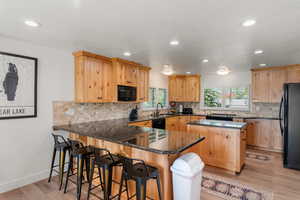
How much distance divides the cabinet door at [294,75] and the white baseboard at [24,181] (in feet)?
20.5

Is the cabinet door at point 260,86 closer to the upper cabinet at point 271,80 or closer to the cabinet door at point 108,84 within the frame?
the upper cabinet at point 271,80

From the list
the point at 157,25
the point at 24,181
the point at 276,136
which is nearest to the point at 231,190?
the point at 157,25

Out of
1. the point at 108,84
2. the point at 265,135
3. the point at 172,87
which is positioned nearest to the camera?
the point at 108,84

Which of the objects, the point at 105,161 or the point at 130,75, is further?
the point at 130,75

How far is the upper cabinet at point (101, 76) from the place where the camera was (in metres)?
3.15

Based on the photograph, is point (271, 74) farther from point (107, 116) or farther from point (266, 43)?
point (107, 116)

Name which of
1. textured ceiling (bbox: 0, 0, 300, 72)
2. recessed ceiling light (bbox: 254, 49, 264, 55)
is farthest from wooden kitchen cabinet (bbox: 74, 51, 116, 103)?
recessed ceiling light (bbox: 254, 49, 264, 55)

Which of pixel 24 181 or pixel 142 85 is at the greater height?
pixel 142 85

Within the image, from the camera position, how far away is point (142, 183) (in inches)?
64.9

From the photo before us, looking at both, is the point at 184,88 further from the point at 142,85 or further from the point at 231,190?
the point at 231,190

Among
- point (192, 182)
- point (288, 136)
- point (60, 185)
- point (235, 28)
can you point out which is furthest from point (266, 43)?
point (60, 185)

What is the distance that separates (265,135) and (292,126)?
4.55ft

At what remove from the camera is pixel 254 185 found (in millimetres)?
2650

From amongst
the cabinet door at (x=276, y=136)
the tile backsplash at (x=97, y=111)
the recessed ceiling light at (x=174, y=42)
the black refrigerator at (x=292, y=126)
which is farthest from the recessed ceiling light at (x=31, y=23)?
the cabinet door at (x=276, y=136)
